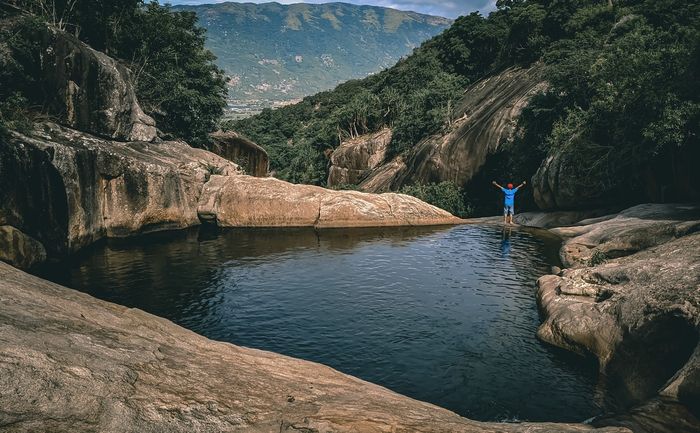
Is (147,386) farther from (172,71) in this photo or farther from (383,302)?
(172,71)

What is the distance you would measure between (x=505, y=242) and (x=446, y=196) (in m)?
16.7

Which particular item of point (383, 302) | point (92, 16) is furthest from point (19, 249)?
point (92, 16)

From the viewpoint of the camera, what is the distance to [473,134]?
1976 inches

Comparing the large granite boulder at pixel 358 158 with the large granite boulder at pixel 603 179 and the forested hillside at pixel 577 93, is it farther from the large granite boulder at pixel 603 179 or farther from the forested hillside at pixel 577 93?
the large granite boulder at pixel 603 179

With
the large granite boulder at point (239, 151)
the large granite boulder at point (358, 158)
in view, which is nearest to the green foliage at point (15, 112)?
the large granite boulder at point (239, 151)

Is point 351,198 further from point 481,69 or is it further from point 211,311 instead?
point 481,69

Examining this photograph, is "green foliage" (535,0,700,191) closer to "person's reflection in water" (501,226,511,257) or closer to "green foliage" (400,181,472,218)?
"person's reflection in water" (501,226,511,257)

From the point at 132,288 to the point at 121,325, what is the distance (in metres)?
14.8

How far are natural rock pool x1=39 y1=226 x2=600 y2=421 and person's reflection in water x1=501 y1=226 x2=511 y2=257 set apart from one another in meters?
0.26

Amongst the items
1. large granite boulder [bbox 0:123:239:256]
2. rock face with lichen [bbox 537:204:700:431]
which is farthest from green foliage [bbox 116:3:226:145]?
rock face with lichen [bbox 537:204:700:431]

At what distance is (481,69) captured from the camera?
3007 inches

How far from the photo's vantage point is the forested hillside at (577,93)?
2644 cm

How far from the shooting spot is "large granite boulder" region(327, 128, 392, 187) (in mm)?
70188

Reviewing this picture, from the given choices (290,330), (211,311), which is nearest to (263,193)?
(211,311)
